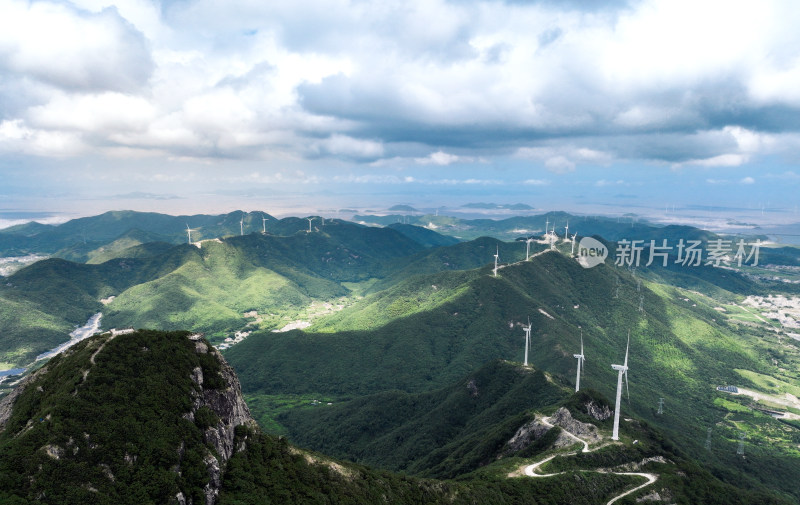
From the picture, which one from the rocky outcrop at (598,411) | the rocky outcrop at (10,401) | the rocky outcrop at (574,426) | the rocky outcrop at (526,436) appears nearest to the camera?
the rocky outcrop at (10,401)

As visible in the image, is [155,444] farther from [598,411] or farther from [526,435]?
[598,411]

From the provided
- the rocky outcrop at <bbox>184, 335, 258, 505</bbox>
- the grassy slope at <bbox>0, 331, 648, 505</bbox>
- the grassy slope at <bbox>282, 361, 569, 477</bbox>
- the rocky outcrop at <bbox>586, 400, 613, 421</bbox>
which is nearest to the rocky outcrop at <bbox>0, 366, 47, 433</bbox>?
the grassy slope at <bbox>0, 331, 648, 505</bbox>

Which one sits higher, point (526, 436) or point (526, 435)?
point (526, 435)

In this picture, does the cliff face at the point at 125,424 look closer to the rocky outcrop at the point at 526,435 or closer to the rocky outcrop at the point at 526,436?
the rocky outcrop at the point at 526,435

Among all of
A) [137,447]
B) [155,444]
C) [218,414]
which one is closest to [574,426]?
[218,414]

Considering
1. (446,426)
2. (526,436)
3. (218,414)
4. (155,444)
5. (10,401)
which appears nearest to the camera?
(155,444)

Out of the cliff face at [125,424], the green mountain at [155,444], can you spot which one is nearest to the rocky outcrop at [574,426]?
the green mountain at [155,444]

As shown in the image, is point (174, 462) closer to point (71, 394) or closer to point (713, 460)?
point (71, 394)
